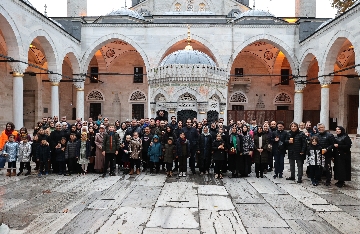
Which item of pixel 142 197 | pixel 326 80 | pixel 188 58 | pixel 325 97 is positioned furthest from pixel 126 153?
pixel 325 97

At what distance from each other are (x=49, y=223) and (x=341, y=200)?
14.6ft

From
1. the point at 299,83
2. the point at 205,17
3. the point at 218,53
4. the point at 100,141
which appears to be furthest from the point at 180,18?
the point at 100,141

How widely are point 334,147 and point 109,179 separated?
4.68 meters

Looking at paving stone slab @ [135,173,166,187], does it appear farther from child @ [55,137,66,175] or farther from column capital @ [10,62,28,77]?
column capital @ [10,62,28,77]

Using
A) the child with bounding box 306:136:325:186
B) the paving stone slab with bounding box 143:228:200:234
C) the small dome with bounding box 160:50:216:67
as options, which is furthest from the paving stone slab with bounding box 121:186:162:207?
the small dome with bounding box 160:50:216:67

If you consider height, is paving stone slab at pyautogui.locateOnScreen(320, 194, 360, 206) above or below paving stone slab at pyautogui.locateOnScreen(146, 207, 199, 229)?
below

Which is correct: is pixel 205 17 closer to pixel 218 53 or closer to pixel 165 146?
pixel 218 53

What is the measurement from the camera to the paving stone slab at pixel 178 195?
16.4 ft

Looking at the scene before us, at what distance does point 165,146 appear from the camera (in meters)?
7.34

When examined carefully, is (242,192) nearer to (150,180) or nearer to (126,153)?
(150,180)

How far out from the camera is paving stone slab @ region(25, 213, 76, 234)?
384 cm

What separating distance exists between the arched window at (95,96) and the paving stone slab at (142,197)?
18631 mm

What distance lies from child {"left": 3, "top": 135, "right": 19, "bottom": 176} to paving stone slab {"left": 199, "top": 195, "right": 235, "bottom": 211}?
14.7 ft

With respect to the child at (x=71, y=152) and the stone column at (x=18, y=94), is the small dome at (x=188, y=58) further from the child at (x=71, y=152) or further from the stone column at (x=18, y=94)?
the stone column at (x=18, y=94)
